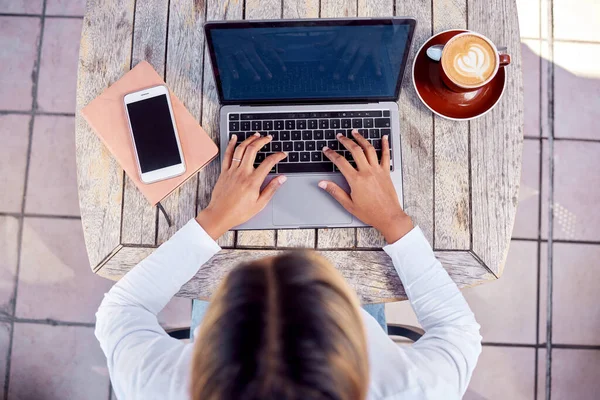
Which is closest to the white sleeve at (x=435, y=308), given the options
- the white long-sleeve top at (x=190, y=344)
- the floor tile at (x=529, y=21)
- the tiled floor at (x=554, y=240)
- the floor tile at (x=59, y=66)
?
the white long-sleeve top at (x=190, y=344)

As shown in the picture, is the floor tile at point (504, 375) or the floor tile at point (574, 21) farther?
the floor tile at point (574, 21)

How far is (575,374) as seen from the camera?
163 centimetres

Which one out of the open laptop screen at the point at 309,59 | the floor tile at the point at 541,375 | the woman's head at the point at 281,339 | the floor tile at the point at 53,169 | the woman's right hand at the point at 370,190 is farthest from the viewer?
the floor tile at the point at 53,169

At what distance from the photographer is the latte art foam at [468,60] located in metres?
0.88

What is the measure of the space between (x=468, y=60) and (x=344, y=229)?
0.41 m

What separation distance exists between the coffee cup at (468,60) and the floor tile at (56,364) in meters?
1.49

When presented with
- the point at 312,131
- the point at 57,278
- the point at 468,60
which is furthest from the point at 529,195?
the point at 57,278

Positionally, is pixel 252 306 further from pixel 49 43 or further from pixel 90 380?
pixel 49 43

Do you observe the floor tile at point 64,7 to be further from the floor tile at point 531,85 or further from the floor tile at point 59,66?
the floor tile at point 531,85

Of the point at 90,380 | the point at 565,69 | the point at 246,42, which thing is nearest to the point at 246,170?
the point at 246,42

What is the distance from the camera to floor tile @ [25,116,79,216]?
1729 mm

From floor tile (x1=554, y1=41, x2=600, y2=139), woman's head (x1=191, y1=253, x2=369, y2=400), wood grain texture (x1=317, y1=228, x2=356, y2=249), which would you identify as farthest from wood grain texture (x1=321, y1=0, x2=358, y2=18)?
floor tile (x1=554, y1=41, x2=600, y2=139)

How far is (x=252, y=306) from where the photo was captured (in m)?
0.67

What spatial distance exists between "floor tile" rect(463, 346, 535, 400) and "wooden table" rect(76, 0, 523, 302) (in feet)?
2.76
